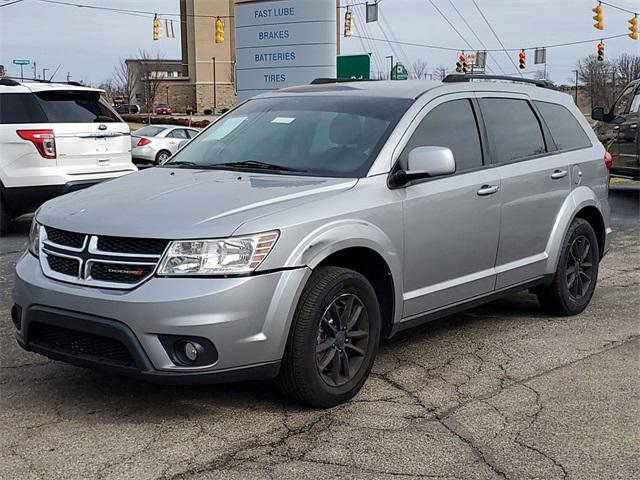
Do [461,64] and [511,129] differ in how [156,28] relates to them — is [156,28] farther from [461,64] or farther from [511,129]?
[511,129]

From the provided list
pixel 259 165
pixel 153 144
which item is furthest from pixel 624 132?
pixel 153 144

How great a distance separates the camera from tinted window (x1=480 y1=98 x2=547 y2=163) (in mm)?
5754

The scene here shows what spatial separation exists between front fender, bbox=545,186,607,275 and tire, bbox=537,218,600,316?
2.7 inches

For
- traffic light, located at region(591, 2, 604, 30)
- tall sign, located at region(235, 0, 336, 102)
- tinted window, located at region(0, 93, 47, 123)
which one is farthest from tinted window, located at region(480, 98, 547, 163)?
traffic light, located at region(591, 2, 604, 30)

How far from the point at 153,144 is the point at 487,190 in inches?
801

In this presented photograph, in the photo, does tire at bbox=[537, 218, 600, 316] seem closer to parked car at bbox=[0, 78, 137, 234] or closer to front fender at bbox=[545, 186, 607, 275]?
front fender at bbox=[545, 186, 607, 275]

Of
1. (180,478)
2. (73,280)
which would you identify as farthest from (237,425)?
(73,280)

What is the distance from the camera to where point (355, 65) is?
1889 cm

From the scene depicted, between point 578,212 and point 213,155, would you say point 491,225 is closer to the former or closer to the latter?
point 578,212

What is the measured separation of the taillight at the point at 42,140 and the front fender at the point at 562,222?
6186 millimetres

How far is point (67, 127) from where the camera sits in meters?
9.92

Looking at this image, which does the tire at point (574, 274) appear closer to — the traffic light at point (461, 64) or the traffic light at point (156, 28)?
the traffic light at point (461, 64)

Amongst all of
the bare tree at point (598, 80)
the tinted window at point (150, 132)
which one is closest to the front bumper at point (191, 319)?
the tinted window at point (150, 132)

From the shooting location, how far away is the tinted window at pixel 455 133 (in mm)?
5195
